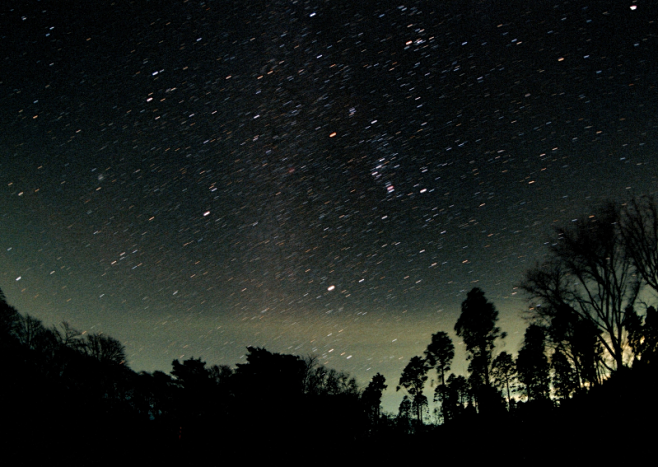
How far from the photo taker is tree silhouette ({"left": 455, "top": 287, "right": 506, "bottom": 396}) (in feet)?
117

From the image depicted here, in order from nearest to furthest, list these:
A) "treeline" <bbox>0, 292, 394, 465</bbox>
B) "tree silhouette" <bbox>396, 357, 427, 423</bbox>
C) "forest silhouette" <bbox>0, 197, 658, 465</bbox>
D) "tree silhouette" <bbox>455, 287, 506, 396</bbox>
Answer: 1. "forest silhouette" <bbox>0, 197, 658, 465</bbox>
2. "treeline" <bbox>0, 292, 394, 465</bbox>
3. "tree silhouette" <bbox>455, 287, 506, 396</bbox>
4. "tree silhouette" <bbox>396, 357, 427, 423</bbox>

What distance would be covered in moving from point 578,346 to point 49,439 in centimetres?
4274

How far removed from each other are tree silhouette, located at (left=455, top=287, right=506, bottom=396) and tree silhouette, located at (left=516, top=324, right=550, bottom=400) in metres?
4.45

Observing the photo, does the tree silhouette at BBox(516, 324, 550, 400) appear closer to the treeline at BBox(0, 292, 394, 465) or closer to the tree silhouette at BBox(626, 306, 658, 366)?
the tree silhouette at BBox(626, 306, 658, 366)

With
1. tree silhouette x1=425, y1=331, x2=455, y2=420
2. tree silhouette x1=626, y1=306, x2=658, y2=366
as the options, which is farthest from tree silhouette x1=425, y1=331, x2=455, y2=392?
tree silhouette x1=626, y1=306, x2=658, y2=366

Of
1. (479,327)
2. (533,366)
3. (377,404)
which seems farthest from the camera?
(377,404)

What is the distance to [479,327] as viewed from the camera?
3584 centimetres

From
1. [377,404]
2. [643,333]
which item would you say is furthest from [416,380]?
[643,333]

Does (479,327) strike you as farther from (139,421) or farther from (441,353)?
(139,421)

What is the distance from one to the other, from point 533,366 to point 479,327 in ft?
42.2

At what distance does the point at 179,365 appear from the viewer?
5412 centimetres

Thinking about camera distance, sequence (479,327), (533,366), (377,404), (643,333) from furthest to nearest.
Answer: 1. (377,404)
2. (533,366)
3. (479,327)
4. (643,333)

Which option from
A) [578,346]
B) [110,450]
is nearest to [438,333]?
[578,346]

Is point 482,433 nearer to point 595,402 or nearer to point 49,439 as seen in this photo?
point 595,402
